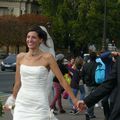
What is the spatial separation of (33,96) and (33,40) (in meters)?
0.64

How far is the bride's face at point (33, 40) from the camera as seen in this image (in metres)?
6.66

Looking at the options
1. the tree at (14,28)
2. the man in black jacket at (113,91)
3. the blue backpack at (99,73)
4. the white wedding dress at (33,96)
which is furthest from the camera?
the tree at (14,28)

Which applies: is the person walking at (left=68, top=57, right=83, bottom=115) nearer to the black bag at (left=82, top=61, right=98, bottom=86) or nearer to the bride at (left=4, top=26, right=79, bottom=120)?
the black bag at (left=82, top=61, right=98, bottom=86)

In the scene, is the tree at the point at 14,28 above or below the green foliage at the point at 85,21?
below

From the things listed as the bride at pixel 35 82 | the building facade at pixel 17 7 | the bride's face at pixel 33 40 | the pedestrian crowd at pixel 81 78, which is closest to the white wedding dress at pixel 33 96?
the bride at pixel 35 82

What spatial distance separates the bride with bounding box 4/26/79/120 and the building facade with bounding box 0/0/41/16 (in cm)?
9740

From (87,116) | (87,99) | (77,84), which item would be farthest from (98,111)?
(87,99)

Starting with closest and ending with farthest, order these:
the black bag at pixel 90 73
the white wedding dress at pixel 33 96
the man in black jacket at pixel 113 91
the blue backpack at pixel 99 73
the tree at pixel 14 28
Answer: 1. the man in black jacket at pixel 113 91
2. the white wedding dress at pixel 33 96
3. the blue backpack at pixel 99 73
4. the black bag at pixel 90 73
5. the tree at pixel 14 28

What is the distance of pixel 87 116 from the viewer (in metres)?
13.2

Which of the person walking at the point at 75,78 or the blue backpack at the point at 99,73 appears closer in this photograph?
the blue backpack at the point at 99,73

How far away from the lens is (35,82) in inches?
264

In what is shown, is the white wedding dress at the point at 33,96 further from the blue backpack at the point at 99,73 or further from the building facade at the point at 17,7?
the building facade at the point at 17,7

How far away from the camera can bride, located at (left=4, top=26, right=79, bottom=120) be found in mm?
6652

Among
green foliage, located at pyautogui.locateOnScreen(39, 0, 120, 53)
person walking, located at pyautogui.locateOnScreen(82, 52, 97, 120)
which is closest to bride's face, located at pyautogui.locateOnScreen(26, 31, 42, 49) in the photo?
person walking, located at pyautogui.locateOnScreen(82, 52, 97, 120)
